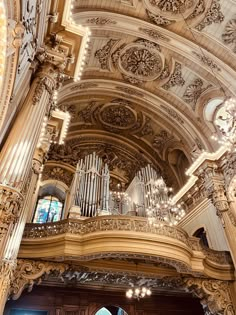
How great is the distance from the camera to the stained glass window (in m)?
10.1

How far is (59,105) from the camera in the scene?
10727 mm

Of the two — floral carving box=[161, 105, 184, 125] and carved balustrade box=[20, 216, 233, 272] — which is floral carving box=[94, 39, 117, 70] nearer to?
floral carving box=[161, 105, 184, 125]

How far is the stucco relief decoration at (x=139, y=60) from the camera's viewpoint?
32.7 ft

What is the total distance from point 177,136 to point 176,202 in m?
2.88

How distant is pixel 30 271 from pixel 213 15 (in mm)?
9377

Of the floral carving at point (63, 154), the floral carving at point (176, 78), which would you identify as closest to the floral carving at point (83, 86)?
the floral carving at point (63, 154)

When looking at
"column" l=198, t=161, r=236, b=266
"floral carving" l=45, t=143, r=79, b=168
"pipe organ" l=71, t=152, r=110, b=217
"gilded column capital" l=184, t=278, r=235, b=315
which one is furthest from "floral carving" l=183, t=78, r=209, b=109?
"gilded column capital" l=184, t=278, r=235, b=315

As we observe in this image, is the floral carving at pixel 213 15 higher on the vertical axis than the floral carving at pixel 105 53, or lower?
lower

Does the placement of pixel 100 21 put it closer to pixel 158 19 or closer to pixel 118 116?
pixel 158 19

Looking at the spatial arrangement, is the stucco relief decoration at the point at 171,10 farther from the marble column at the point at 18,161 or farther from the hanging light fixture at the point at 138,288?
the hanging light fixture at the point at 138,288

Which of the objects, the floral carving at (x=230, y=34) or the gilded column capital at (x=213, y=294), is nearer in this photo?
the gilded column capital at (x=213, y=294)

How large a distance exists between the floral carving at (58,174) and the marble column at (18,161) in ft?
21.4

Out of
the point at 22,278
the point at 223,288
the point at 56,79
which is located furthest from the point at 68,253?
the point at 223,288

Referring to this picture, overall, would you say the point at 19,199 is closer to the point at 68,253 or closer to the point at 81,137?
the point at 68,253
